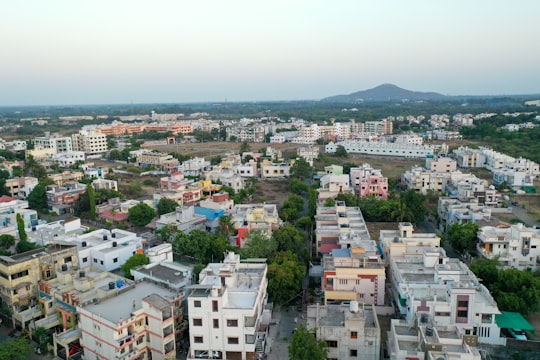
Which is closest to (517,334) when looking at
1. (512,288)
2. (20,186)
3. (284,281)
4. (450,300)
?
(512,288)

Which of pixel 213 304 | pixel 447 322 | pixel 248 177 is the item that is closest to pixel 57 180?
pixel 248 177

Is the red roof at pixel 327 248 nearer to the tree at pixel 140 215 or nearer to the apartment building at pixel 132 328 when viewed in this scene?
the apartment building at pixel 132 328

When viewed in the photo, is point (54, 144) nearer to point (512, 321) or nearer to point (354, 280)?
point (354, 280)

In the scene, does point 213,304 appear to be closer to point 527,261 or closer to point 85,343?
point 85,343

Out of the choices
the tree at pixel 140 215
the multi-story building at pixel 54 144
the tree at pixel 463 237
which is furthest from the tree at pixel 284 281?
the multi-story building at pixel 54 144

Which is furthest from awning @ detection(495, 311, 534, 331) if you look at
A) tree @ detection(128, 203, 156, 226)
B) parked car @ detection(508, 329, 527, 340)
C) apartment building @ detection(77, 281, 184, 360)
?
tree @ detection(128, 203, 156, 226)

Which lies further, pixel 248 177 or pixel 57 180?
pixel 248 177
